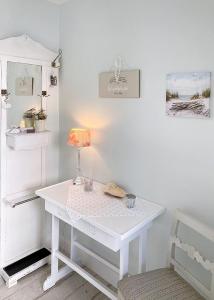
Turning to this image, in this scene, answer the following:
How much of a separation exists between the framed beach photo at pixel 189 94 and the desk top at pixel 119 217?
2.25ft

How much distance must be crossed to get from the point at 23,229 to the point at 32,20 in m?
1.91

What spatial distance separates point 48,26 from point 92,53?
55 centimetres

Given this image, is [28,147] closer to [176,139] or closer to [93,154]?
[93,154]

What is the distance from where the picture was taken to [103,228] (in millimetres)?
1640

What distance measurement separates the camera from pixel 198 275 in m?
1.76

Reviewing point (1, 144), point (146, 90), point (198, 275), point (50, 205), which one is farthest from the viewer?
point (1, 144)

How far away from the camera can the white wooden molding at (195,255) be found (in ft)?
4.82

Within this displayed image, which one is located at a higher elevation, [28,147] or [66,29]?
[66,29]

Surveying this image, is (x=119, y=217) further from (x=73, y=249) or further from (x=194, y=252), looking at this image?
(x=73, y=249)

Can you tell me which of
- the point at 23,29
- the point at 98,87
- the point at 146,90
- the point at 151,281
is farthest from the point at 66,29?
the point at 151,281

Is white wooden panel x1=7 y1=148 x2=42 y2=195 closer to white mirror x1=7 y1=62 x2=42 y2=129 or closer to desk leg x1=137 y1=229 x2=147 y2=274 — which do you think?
white mirror x1=7 y1=62 x2=42 y2=129

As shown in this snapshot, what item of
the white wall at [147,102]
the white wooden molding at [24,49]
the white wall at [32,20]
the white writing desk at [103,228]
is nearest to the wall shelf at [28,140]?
the white wall at [147,102]

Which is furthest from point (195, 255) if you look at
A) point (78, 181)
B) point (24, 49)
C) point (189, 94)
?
point (24, 49)

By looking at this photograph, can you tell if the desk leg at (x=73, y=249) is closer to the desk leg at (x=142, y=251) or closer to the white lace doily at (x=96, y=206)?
the white lace doily at (x=96, y=206)
